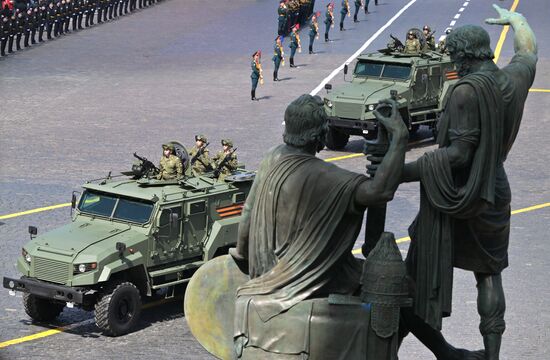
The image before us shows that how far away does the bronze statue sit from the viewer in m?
8.65

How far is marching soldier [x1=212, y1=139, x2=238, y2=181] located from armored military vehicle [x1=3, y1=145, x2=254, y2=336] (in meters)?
0.42

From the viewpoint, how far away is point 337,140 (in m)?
36.7

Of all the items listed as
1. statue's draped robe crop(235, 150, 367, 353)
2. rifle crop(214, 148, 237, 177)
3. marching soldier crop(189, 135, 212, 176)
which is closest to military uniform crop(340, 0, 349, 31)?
marching soldier crop(189, 135, 212, 176)

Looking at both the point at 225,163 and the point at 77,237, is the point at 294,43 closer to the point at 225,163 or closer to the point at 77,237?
the point at 225,163

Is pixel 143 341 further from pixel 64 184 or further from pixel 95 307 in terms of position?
pixel 64 184

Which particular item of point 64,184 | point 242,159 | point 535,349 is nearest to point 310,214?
point 535,349

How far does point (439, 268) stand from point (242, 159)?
2494 cm

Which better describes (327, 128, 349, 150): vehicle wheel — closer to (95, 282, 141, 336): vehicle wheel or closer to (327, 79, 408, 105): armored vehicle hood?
(327, 79, 408, 105): armored vehicle hood

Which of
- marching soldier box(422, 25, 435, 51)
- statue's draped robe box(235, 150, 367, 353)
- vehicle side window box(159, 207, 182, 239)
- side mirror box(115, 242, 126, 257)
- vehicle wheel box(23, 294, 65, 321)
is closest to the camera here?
statue's draped robe box(235, 150, 367, 353)

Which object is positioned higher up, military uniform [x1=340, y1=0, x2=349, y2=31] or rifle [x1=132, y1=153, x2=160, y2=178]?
rifle [x1=132, y1=153, x2=160, y2=178]

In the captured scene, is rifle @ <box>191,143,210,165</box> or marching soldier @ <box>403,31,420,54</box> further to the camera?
marching soldier @ <box>403,31,420,54</box>

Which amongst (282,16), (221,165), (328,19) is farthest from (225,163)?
(328,19)

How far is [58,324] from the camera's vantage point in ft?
70.5

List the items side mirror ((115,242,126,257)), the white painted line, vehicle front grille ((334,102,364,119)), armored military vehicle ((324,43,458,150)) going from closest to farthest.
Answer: side mirror ((115,242,126,257))
vehicle front grille ((334,102,364,119))
armored military vehicle ((324,43,458,150))
the white painted line
